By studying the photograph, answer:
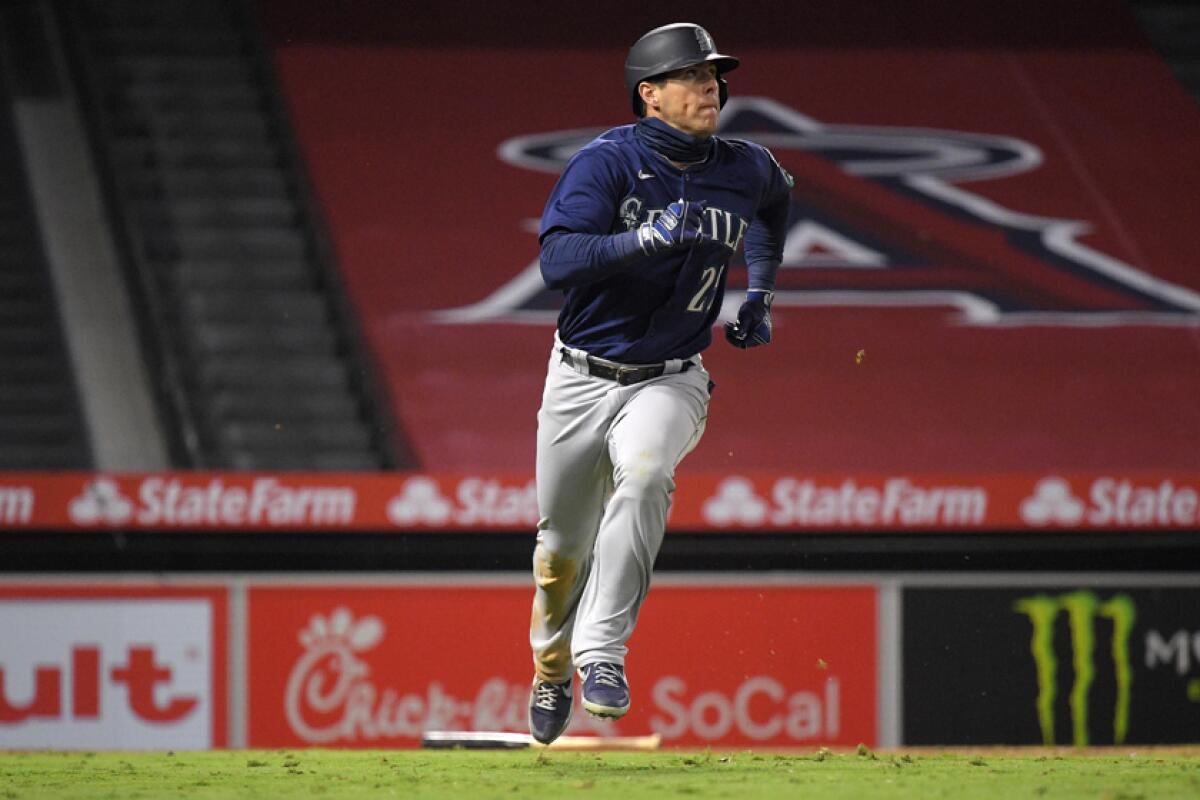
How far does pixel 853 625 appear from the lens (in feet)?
29.5

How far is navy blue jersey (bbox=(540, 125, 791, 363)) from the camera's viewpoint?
4.88 meters

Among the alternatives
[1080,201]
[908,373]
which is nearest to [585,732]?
[908,373]

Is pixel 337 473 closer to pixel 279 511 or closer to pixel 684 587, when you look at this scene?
pixel 279 511

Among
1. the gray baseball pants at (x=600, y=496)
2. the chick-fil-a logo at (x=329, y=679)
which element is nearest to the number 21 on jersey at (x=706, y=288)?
the gray baseball pants at (x=600, y=496)

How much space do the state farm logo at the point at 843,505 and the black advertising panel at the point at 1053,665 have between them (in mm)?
365

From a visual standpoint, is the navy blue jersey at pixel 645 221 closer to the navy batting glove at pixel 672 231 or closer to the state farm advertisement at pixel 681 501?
the navy batting glove at pixel 672 231

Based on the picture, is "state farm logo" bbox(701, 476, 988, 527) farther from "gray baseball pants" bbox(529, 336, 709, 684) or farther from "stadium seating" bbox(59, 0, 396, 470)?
"gray baseball pants" bbox(529, 336, 709, 684)

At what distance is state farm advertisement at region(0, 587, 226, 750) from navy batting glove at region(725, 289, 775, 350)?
14.1 feet

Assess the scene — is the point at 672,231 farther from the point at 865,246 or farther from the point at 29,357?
the point at 29,357

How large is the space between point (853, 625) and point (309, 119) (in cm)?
485

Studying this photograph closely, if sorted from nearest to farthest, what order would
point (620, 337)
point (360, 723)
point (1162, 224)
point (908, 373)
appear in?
point (620, 337)
point (360, 723)
point (908, 373)
point (1162, 224)

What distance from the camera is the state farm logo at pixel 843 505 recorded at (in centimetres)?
902

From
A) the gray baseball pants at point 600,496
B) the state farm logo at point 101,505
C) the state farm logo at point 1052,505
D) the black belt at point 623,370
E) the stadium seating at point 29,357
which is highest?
the stadium seating at point 29,357

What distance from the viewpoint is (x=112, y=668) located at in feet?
29.1
